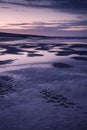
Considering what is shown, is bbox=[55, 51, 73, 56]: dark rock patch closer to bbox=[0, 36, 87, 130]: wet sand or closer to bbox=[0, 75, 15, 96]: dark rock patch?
bbox=[0, 36, 87, 130]: wet sand

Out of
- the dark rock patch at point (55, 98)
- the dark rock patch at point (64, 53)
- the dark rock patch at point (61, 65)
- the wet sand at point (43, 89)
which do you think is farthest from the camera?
the dark rock patch at point (64, 53)

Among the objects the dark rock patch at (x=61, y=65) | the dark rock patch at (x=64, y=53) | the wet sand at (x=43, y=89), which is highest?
the wet sand at (x=43, y=89)

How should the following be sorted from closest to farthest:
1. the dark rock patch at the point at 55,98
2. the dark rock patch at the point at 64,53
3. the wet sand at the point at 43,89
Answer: the wet sand at the point at 43,89
the dark rock patch at the point at 55,98
the dark rock patch at the point at 64,53

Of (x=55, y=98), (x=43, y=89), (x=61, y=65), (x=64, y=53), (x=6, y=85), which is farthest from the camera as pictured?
(x=64, y=53)

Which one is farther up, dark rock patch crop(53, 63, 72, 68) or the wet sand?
the wet sand

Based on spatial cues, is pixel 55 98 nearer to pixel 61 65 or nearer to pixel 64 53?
pixel 61 65

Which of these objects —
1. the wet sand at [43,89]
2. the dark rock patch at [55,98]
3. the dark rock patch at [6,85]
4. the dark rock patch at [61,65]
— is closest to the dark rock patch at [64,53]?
the wet sand at [43,89]

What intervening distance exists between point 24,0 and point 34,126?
20205 mm

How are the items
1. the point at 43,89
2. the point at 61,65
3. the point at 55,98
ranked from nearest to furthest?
the point at 55,98 < the point at 43,89 < the point at 61,65

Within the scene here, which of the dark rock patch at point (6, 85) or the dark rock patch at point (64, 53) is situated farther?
the dark rock patch at point (64, 53)

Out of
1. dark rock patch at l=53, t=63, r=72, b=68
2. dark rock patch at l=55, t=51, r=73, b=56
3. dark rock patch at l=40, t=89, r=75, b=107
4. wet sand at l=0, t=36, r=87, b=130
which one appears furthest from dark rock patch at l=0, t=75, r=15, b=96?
dark rock patch at l=55, t=51, r=73, b=56

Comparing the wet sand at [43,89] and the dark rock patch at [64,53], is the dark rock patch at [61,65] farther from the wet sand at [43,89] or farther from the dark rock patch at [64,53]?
the dark rock patch at [64,53]

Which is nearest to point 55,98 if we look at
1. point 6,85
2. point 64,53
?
point 6,85

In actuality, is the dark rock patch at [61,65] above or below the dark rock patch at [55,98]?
below
